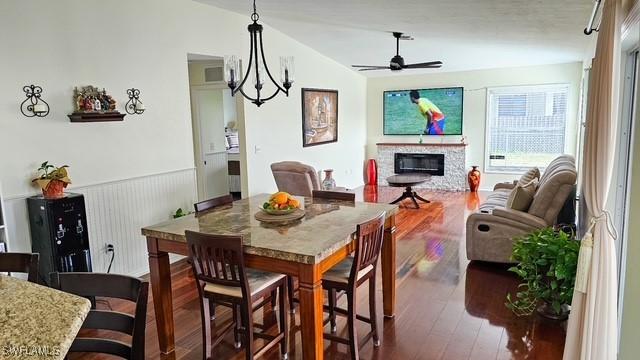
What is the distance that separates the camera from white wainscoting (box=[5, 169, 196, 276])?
3.40m

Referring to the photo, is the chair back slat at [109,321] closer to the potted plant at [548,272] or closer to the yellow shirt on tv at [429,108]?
the potted plant at [548,272]

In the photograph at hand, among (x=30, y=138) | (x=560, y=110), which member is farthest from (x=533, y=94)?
(x=30, y=138)

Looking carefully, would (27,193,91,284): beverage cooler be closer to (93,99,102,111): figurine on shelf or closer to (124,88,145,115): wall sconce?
(93,99,102,111): figurine on shelf

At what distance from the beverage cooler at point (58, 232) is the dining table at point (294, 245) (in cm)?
110

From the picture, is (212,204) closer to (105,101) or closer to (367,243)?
(367,243)

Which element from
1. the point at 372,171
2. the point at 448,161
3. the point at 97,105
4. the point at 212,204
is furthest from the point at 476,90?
the point at 97,105

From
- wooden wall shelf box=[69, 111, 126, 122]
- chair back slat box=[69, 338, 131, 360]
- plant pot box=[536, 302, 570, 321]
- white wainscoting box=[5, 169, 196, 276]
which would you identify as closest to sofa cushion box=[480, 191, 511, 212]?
plant pot box=[536, 302, 570, 321]

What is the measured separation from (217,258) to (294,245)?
421 millimetres

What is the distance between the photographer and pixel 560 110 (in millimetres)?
7902

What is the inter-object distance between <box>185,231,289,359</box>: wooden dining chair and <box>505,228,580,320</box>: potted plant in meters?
1.83

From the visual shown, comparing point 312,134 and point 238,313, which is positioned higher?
point 312,134

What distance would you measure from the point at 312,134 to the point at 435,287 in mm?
4115

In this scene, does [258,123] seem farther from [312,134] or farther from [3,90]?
[3,90]

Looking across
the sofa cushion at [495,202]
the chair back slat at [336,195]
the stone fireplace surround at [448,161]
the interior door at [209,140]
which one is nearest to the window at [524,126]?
the stone fireplace surround at [448,161]
